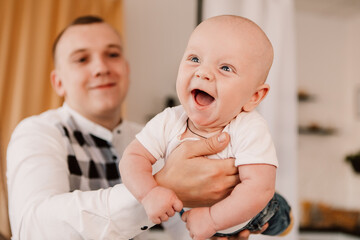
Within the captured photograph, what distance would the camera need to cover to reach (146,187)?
1.54 feet

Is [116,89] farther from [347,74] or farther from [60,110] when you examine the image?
[347,74]

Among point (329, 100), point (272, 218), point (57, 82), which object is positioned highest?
point (57, 82)

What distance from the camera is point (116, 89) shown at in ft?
A: 2.91

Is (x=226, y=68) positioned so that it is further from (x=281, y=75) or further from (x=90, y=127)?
(x=281, y=75)

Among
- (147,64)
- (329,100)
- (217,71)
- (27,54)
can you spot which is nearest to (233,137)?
(217,71)

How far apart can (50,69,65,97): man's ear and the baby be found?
1.49ft

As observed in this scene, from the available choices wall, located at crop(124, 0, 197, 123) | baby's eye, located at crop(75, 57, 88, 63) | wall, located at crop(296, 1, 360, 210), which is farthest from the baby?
wall, located at crop(296, 1, 360, 210)

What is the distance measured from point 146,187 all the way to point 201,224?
0.28 ft

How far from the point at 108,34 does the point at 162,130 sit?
41cm

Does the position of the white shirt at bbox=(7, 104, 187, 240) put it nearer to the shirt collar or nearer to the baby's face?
the shirt collar

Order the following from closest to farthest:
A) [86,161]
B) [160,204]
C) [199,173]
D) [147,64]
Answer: [160,204] → [199,173] → [86,161] → [147,64]

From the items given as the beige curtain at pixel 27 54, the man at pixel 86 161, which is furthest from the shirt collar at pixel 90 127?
the beige curtain at pixel 27 54

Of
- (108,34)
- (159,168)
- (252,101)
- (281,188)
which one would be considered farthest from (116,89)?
(281,188)

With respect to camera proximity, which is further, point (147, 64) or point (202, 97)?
point (147, 64)
